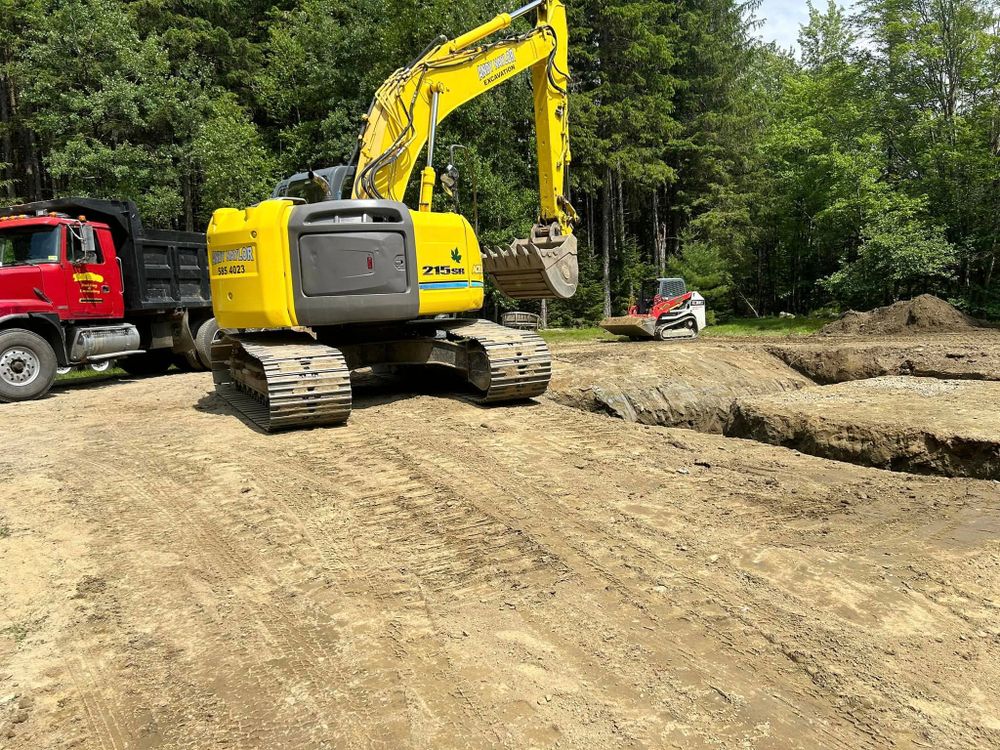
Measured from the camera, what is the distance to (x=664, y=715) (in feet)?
7.89

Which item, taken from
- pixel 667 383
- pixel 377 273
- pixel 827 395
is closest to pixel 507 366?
pixel 377 273

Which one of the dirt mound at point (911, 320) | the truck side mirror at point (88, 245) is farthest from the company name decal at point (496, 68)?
the dirt mound at point (911, 320)

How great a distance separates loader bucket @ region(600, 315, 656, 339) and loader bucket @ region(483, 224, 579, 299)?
7351 mm

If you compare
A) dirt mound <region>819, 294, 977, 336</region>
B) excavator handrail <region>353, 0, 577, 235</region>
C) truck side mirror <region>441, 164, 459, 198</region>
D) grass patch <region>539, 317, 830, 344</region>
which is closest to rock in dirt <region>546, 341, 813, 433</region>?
excavator handrail <region>353, 0, 577, 235</region>

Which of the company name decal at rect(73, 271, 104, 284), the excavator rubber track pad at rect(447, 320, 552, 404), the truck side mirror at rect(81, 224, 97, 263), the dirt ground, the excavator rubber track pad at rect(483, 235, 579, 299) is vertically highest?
the truck side mirror at rect(81, 224, 97, 263)

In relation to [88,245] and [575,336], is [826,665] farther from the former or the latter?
[575,336]

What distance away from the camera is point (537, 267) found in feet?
30.2

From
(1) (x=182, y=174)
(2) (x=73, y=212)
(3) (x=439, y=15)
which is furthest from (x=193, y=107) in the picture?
(2) (x=73, y=212)

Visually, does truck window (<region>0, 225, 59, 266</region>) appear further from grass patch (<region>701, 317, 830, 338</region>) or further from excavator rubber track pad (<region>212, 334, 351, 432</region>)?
grass patch (<region>701, 317, 830, 338</region>)

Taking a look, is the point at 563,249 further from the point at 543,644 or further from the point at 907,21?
the point at 907,21

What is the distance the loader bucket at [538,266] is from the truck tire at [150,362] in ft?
26.1

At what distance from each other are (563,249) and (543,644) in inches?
283

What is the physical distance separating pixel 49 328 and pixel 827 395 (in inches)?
444

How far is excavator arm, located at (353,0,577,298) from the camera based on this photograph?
8266mm
